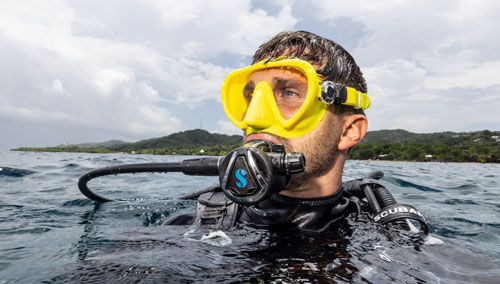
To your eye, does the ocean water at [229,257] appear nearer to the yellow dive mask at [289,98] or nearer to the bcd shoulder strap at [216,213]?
the bcd shoulder strap at [216,213]

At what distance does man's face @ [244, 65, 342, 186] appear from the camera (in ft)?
8.06

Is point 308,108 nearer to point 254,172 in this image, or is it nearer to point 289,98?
point 289,98

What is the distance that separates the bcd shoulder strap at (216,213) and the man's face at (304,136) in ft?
2.12

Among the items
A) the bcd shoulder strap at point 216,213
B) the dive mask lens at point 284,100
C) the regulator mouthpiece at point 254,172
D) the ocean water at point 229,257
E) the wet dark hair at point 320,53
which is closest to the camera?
the ocean water at point 229,257

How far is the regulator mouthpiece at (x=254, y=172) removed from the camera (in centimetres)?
181

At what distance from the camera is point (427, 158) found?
174 feet

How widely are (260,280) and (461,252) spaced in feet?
5.32

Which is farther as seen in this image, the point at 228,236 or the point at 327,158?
the point at 327,158

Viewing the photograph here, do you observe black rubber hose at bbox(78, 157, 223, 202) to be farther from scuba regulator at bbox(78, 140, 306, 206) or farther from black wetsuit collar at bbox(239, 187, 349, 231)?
black wetsuit collar at bbox(239, 187, 349, 231)

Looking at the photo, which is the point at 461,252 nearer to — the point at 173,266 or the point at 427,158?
the point at 173,266

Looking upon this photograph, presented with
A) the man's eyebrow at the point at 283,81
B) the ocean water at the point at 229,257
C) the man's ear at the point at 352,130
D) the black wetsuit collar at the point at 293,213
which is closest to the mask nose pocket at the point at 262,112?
the man's eyebrow at the point at 283,81

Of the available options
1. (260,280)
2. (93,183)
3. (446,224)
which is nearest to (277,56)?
(260,280)

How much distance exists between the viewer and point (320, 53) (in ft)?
8.93

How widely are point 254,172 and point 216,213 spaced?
3.31 ft
